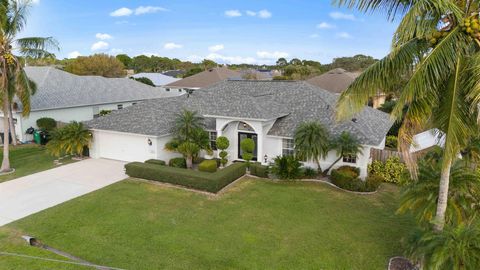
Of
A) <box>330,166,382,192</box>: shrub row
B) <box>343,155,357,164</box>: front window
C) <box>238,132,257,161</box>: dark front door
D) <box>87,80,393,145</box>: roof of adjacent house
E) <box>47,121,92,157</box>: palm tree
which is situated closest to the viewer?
<box>330,166,382,192</box>: shrub row

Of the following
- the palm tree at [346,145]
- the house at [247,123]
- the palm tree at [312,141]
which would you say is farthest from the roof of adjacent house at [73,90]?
the palm tree at [346,145]

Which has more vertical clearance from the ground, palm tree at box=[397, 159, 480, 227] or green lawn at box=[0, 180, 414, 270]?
palm tree at box=[397, 159, 480, 227]

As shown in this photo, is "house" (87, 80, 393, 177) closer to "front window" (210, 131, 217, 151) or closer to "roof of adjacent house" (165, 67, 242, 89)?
"front window" (210, 131, 217, 151)

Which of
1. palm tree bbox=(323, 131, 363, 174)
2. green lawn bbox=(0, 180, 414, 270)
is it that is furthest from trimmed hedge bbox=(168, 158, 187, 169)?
palm tree bbox=(323, 131, 363, 174)

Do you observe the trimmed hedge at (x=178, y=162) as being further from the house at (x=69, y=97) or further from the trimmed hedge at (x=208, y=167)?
the house at (x=69, y=97)

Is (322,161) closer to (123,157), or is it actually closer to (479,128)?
(479,128)
